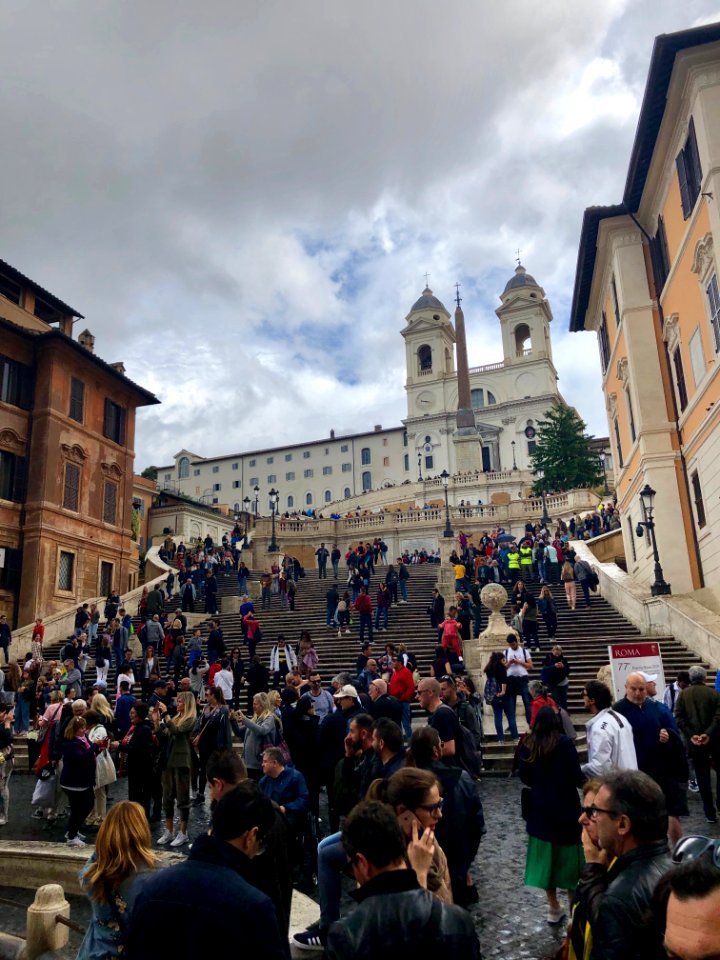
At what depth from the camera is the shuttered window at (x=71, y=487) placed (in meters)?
32.5

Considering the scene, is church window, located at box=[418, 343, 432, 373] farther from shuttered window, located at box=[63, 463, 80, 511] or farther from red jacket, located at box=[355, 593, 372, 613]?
red jacket, located at box=[355, 593, 372, 613]

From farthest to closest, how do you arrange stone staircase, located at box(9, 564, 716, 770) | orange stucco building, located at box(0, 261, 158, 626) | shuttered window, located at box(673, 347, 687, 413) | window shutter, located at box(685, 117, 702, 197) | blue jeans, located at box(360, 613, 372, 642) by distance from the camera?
1. orange stucco building, located at box(0, 261, 158, 626)
2. shuttered window, located at box(673, 347, 687, 413)
3. blue jeans, located at box(360, 613, 372, 642)
4. window shutter, located at box(685, 117, 702, 197)
5. stone staircase, located at box(9, 564, 716, 770)

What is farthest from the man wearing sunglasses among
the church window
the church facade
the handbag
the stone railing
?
the church window

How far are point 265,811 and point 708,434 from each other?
19235 millimetres

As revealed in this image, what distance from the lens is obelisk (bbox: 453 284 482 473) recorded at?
7694 cm

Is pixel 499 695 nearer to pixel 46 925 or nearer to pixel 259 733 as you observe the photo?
pixel 259 733

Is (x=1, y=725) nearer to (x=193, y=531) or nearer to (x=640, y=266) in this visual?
(x=640, y=266)

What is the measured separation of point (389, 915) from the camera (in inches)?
109

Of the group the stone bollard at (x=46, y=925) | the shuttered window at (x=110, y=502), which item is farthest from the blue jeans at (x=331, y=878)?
the shuttered window at (x=110, y=502)

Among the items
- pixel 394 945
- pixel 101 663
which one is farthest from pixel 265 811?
pixel 101 663

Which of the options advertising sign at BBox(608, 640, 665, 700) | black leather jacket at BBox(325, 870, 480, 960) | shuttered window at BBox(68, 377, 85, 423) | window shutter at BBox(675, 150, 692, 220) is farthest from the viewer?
shuttered window at BBox(68, 377, 85, 423)

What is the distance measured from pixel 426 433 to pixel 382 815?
3565 inches

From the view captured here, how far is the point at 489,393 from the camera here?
311 feet

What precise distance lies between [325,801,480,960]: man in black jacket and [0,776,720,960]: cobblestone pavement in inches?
131
